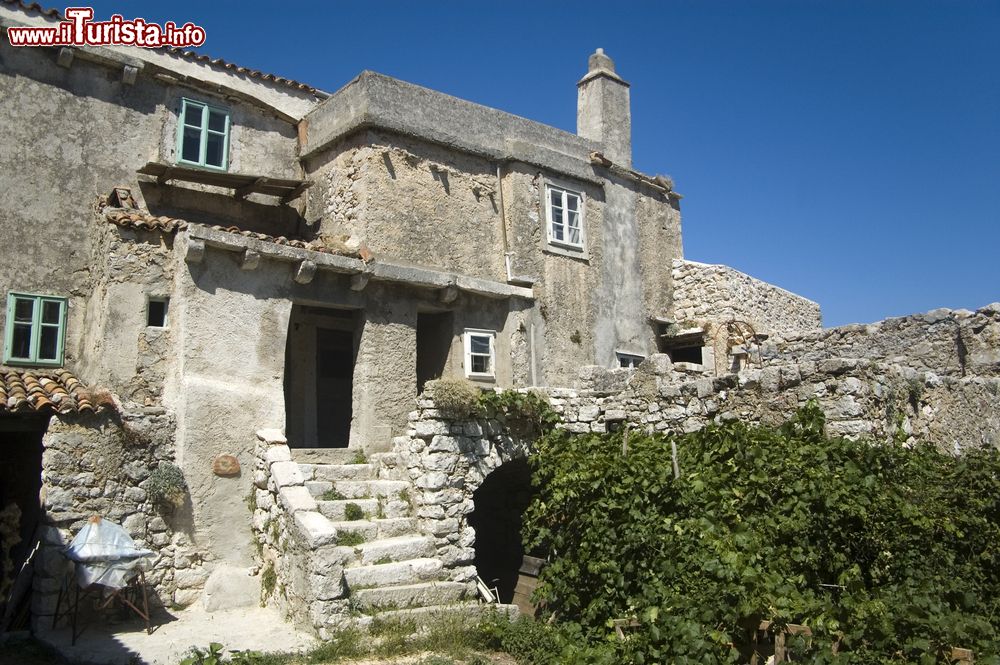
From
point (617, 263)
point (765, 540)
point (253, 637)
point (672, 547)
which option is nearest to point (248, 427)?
point (253, 637)

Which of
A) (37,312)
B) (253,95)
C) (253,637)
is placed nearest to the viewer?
(253,637)

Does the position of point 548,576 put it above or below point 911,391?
below

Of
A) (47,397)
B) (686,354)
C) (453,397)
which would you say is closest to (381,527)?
(453,397)

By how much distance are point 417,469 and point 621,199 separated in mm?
9070

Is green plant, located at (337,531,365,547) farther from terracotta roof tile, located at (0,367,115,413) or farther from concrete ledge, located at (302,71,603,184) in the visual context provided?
concrete ledge, located at (302,71,603,184)

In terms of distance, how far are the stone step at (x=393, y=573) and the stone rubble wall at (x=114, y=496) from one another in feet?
8.04

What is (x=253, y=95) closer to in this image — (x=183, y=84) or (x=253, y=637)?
(x=183, y=84)

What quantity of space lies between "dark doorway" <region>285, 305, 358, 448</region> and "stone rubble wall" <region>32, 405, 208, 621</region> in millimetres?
3392

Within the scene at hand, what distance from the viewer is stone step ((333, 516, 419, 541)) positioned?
1112cm

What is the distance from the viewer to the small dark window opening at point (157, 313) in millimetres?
11969

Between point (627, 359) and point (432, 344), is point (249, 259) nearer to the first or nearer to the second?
point (432, 344)

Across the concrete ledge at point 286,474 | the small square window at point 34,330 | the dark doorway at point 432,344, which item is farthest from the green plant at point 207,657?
the dark doorway at point 432,344

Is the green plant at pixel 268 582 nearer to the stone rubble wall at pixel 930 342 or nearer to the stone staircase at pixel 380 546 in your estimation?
the stone staircase at pixel 380 546

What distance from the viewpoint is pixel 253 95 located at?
15.8 m
